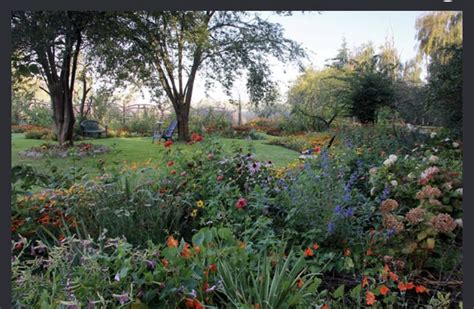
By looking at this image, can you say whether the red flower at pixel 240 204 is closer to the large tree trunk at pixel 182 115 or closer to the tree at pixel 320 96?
the large tree trunk at pixel 182 115

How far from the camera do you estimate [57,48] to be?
9.92ft

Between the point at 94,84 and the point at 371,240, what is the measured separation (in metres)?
2.79

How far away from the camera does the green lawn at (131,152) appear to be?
2.65 metres

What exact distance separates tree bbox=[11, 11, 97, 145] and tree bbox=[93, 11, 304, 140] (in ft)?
0.91

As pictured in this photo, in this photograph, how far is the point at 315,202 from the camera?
Answer: 1546mm

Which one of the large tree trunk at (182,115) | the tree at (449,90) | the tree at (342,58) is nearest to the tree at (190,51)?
the large tree trunk at (182,115)

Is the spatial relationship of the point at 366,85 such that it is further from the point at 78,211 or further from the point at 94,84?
the point at 78,211

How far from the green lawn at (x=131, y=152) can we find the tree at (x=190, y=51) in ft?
1.23

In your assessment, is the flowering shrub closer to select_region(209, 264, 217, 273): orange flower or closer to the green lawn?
select_region(209, 264, 217, 273): orange flower

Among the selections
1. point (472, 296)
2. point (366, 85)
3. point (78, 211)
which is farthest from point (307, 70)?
point (472, 296)

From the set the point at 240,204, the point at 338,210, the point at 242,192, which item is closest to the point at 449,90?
the point at 242,192

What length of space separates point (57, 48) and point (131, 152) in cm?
99

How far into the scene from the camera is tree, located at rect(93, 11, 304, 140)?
3193mm

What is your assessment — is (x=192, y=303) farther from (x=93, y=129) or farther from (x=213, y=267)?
(x=93, y=129)
